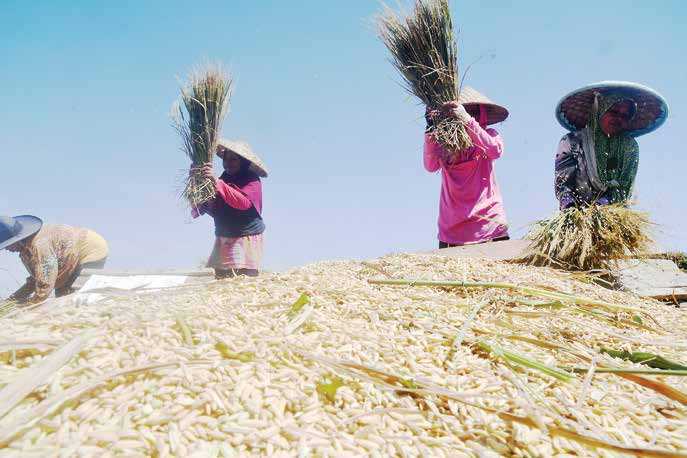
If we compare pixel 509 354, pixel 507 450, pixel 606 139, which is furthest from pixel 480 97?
pixel 507 450

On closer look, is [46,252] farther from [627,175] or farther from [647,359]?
[627,175]

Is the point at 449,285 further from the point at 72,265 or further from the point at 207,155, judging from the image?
the point at 72,265

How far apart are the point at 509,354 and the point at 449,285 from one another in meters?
0.71

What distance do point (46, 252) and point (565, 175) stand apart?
556cm

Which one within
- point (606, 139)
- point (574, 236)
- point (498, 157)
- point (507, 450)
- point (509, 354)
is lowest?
point (507, 450)

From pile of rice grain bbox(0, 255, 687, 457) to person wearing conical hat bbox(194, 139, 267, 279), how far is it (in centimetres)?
297

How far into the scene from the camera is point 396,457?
91 centimetres

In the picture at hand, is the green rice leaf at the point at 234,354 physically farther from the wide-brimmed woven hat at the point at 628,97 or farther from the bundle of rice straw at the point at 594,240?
Result: the wide-brimmed woven hat at the point at 628,97

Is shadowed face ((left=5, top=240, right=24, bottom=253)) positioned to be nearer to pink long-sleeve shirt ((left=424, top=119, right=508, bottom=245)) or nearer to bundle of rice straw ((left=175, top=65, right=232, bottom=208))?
bundle of rice straw ((left=175, top=65, right=232, bottom=208))

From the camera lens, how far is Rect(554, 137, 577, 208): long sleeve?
3658mm

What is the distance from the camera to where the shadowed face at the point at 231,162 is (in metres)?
4.73

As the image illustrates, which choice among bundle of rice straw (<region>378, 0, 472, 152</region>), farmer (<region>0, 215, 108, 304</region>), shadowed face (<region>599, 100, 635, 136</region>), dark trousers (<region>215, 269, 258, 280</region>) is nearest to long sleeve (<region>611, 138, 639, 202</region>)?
shadowed face (<region>599, 100, 635, 136</region>)

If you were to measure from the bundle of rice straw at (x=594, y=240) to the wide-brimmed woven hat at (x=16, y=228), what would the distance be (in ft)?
16.6

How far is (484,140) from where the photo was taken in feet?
11.0
